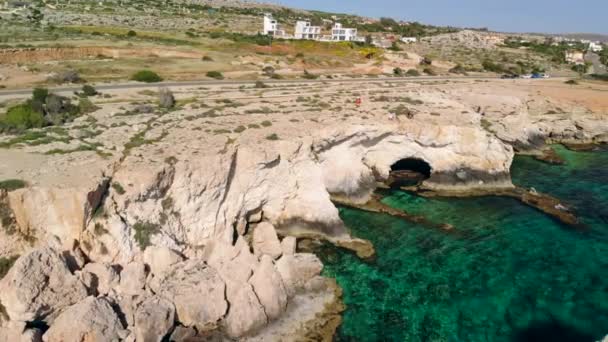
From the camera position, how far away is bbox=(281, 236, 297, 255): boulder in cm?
2431

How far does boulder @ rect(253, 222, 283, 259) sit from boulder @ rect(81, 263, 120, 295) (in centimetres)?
730

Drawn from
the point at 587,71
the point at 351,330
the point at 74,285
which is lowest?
the point at 351,330

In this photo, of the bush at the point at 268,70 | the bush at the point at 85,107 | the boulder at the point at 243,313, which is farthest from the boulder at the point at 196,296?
the bush at the point at 268,70

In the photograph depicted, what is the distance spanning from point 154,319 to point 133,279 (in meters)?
2.50

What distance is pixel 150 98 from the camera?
37.9 meters

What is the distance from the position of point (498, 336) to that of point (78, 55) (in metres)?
58.6

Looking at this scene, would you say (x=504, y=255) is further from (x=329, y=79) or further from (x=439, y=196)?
(x=329, y=79)

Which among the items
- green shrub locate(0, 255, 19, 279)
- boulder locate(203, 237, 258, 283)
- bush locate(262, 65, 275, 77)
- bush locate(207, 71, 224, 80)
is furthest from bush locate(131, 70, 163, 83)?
green shrub locate(0, 255, 19, 279)

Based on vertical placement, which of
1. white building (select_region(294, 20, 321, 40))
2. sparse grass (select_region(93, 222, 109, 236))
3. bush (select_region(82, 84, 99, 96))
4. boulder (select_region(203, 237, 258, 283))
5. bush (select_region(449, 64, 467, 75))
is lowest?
boulder (select_region(203, 237, 258, 283))

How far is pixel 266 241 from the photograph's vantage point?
24.7 metres

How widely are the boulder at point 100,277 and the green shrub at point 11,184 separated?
13.9 ft

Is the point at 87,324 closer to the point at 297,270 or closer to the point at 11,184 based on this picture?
the point at 11,184

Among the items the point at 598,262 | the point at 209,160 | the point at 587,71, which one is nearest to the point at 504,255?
the point at 598,262

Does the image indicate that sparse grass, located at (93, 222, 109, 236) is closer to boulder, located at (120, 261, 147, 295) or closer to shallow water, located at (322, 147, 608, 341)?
boulder, located at (120, 261, 147, 295)
